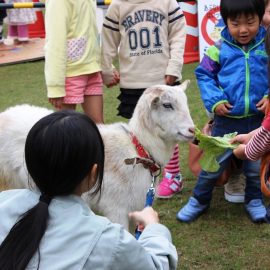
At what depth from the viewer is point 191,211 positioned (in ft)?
12.8

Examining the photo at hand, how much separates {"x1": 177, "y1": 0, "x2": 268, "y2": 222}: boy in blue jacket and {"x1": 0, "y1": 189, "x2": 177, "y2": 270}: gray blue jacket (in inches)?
81.4

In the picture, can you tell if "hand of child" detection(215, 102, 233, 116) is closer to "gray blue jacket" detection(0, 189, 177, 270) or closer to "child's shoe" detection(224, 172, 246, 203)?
"child's shoe" detection(224, 172, 246, 203)

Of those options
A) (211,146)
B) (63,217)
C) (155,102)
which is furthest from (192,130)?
(63,217)

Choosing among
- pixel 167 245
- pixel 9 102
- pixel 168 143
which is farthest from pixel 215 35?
pixel 167 245

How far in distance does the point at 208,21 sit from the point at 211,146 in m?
5.02

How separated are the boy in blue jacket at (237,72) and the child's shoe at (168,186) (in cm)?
59

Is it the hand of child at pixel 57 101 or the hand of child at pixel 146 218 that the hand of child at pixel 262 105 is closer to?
the hand of child at pixel 57 101

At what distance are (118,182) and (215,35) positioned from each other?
16.8ft

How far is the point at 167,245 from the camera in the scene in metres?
1.82

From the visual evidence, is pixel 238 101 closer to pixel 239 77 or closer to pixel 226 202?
pixel 239 77

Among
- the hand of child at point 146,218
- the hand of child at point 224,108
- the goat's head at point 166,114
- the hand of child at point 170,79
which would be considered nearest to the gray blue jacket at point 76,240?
the hand of child at point 146,218

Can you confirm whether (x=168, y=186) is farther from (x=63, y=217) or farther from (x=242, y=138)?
(x=63, y=217)

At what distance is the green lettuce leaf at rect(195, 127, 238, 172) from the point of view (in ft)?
10.5

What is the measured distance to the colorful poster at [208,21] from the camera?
25.8ft
